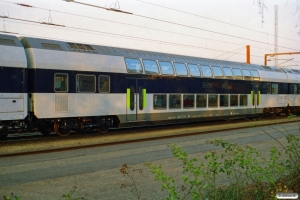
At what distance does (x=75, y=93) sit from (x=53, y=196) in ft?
27.7

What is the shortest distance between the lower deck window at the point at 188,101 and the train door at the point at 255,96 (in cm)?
670

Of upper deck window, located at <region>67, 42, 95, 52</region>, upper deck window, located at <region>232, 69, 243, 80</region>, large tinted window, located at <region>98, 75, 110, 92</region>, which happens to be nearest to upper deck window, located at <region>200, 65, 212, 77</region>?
upper deck window, located at <region>232, 69, 243, 80</region>

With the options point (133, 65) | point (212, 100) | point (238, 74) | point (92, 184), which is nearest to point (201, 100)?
point (212, 100)

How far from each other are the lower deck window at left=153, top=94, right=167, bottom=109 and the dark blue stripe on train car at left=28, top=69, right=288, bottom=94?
0.25m

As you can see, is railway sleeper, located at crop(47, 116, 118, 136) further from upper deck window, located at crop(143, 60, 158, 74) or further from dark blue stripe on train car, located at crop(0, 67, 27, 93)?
upper deck window, located at crop(143, 60, 158, 74)

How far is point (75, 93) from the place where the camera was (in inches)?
578

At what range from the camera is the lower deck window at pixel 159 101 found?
1784 cm

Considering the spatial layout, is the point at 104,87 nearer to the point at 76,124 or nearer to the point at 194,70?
the point at 76,124

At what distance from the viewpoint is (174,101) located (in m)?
18.8

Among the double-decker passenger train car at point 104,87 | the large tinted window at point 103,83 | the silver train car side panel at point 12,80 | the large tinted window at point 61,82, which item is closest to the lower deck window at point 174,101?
the double-decker passenger train car at point 104,87

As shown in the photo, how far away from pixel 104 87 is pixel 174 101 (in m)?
4.45

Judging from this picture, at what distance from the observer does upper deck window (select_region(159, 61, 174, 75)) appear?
18328 millimetres

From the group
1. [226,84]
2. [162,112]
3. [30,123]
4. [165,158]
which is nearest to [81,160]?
[165,158]

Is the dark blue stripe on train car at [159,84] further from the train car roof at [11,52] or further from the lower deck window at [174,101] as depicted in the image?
the train car roof at [11,52]
